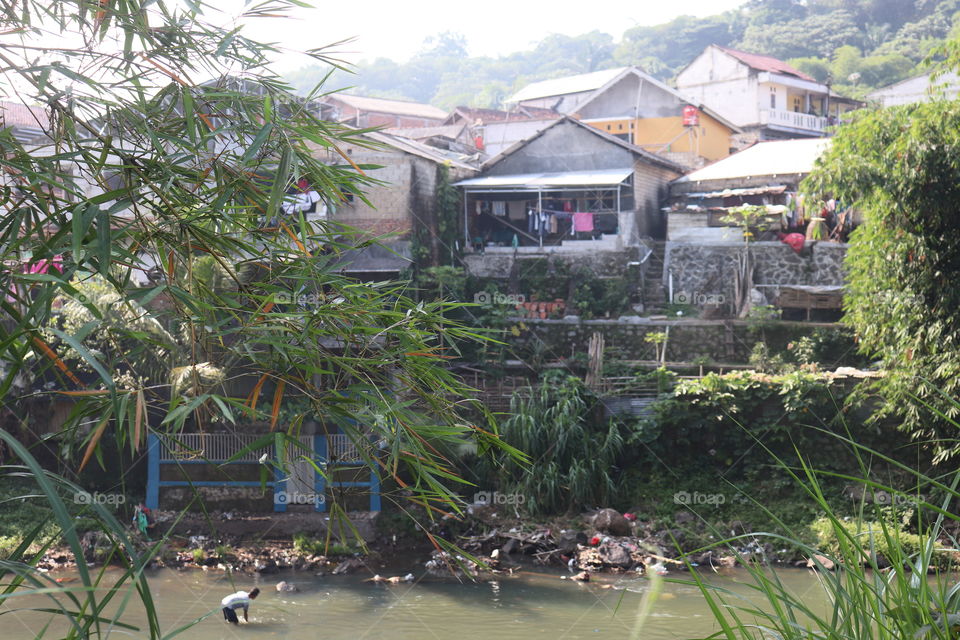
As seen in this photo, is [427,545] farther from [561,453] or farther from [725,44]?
[725,44]

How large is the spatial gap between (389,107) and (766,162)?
1550 centimetres

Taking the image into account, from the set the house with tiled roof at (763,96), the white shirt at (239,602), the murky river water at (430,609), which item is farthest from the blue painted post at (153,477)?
the house with tiled roof at (763,96)

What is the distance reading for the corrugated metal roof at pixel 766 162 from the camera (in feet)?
51.8

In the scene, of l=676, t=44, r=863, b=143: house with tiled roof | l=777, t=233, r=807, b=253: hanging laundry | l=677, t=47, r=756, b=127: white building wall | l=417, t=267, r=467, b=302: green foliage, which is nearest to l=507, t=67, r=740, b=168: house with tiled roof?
l=676, t=44, r=863, b=143: house with tiled roof

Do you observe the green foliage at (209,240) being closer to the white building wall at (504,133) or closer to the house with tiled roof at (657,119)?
the house with tiled roof at (657,119)

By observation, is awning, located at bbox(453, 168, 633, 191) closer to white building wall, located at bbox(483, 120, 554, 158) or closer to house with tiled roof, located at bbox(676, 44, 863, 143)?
white building wall, located at bbox(483, 120, 554, 158)

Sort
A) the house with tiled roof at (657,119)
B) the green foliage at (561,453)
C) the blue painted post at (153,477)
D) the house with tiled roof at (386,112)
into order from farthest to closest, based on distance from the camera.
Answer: the house with tiled roof at (386,112), the house with tiled roof at (657,119), the green foliage at (561,453), the blue painted post at (153,477)

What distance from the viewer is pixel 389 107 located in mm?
28859

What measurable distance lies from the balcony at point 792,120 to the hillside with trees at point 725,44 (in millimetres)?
1607

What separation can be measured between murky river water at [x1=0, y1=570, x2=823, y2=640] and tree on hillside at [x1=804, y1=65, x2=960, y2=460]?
7.69 ft

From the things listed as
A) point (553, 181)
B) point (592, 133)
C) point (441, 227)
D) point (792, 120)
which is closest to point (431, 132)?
point (592, 133)

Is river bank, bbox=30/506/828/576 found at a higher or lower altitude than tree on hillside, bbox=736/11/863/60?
lower

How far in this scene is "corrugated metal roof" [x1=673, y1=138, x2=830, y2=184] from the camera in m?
15.8

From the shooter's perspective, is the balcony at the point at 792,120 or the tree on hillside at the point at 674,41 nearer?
the balcony at the point at 792,120
